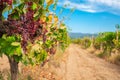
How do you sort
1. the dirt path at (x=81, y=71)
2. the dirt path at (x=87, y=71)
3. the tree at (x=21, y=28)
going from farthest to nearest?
the dirt path at (x=87, y=71) → the dirt path at (x=81, y=71) → the tree at (x=21, y=28)

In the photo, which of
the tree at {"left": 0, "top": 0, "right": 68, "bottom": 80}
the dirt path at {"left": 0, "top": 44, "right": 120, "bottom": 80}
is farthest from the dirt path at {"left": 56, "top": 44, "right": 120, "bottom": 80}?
the tree at {"left": 0, "top": 0, "right": 68, "bottom": 80}

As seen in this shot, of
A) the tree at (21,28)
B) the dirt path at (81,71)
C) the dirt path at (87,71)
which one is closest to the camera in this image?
the tree at (21,28)

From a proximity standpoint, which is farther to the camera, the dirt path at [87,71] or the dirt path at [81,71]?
the dirt path at [87,71]

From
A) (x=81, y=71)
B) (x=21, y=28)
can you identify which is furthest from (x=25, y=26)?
(x=81, y=71)

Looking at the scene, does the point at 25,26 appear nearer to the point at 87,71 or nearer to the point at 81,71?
the point at 81,71

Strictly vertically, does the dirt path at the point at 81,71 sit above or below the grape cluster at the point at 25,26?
below

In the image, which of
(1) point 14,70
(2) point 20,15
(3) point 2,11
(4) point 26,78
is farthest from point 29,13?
(4) point 26,78

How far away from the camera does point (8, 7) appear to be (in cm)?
456

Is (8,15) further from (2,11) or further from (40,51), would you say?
(40,51)

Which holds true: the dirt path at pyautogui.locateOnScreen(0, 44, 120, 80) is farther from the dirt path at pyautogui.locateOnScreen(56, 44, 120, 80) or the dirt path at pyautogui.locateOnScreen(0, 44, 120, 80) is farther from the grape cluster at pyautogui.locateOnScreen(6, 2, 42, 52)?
the grape cluster at pyautogui.locateOnScreen(6, 2, 42, 52)

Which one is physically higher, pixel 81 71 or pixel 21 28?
pixel 21 28

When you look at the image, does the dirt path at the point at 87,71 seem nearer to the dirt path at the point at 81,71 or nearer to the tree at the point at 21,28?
the dirt path at the point at 81,71

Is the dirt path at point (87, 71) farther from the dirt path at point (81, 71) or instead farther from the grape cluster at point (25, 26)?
the grape cluster at point (25, 26)

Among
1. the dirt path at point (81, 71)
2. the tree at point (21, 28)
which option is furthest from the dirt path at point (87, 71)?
the tree at point (21, 28)
